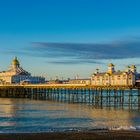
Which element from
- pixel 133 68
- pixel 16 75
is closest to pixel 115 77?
pixel 133 68

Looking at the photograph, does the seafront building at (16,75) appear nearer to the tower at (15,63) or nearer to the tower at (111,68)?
the tower at (15,63)

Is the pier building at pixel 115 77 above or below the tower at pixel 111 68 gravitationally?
below

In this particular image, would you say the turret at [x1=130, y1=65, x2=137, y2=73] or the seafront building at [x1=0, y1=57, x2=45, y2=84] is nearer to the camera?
the turret at [x1=130, y1=65, x2=137, y2=73]

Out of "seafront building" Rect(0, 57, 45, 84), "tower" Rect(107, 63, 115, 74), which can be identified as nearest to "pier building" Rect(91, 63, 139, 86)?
"tower" Rect(107, 63, 115, 74)

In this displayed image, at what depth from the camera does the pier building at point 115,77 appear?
81581mm

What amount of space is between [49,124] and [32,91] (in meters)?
62.4

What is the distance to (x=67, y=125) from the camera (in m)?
32.1

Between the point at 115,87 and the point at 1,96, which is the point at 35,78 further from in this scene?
the point at 115,87

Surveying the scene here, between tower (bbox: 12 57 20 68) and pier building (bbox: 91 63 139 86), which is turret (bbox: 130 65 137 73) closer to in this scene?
pier building (bbox: 91 63 139 86)

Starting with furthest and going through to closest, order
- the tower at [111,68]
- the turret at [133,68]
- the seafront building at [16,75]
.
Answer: the seafront building at [16,75] → the tower at [111,68] → the turret at [133,68]

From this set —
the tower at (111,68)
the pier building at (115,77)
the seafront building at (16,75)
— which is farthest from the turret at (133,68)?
the seafront building at (16,75)

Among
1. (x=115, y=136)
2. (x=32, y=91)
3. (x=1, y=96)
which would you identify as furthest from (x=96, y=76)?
(x=115, y=136)

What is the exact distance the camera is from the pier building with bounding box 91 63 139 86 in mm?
81581

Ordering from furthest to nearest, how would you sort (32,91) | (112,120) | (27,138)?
(32,91) < (112,120) < (27,138)
